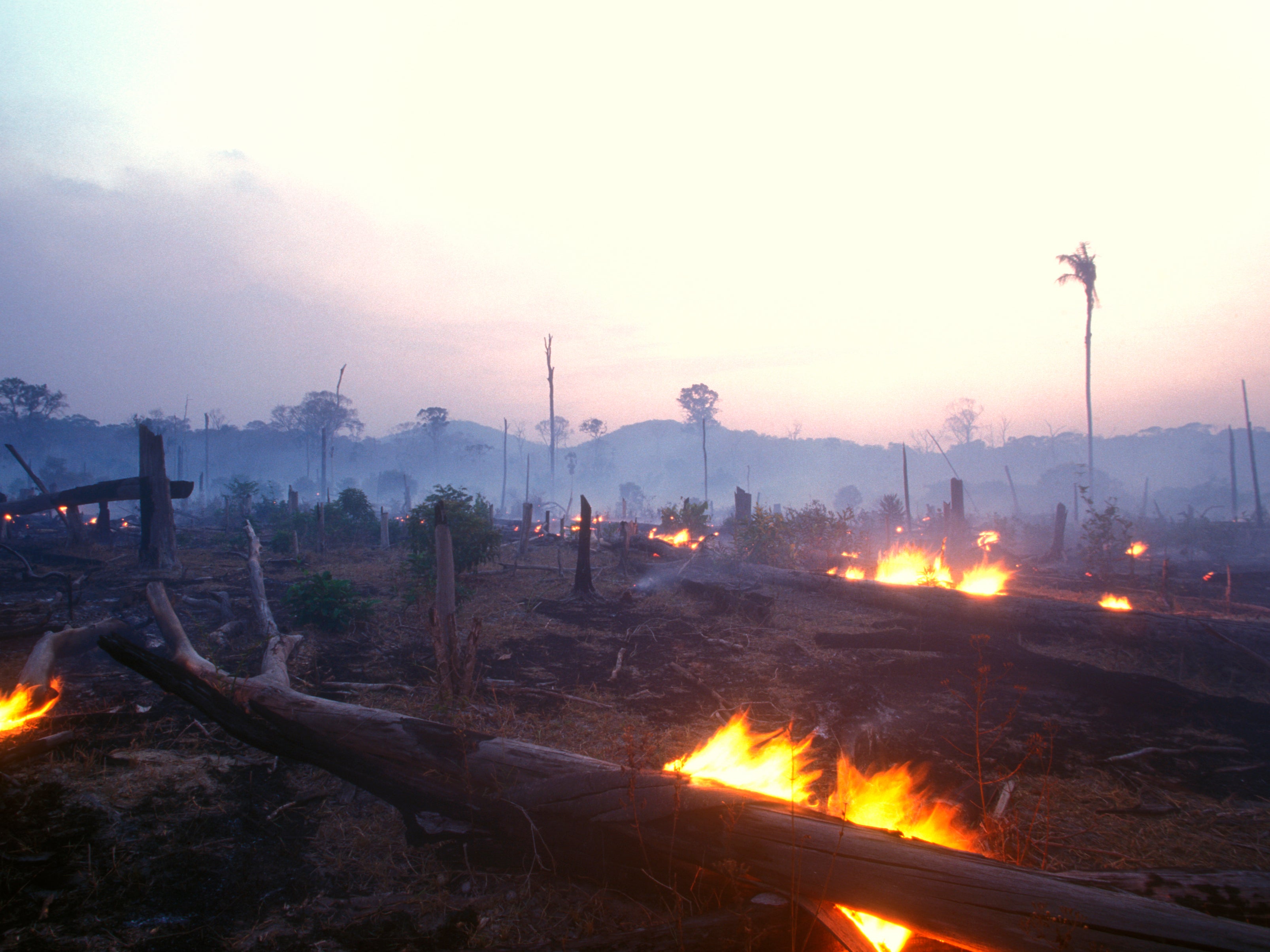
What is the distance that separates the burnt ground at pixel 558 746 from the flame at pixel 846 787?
20 cm

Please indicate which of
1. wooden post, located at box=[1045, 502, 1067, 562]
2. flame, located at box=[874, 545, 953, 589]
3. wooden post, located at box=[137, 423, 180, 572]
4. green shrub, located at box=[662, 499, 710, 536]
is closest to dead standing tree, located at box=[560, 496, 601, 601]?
flame, located at box=[874, 545, 953, 589]

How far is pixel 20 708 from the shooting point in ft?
18.0

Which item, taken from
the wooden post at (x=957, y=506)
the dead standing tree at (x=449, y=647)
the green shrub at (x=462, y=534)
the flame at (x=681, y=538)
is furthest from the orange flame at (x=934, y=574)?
the green shrub at (x=462, y=534)

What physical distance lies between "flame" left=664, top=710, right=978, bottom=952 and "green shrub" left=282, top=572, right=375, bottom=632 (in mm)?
7373

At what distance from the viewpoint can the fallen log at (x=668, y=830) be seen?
2.25 meters

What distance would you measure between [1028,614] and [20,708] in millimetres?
13637

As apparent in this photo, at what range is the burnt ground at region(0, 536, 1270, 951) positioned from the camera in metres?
3.20

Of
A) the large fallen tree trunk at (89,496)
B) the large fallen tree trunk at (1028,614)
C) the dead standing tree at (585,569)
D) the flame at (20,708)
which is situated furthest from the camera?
the large fallen tree trunk at (89,496)

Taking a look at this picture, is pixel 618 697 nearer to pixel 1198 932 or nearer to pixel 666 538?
pixel 1198 932

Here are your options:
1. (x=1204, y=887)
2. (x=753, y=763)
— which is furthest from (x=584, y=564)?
(x=1204, y=887)

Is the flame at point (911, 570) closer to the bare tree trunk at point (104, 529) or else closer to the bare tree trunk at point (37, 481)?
the bare tree trunk at point (37, 481)

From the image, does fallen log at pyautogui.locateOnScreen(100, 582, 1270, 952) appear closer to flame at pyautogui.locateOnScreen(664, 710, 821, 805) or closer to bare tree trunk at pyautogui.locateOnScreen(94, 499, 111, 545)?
flame at pyautogui.locateOnScreen(664, 710, 821, 805)

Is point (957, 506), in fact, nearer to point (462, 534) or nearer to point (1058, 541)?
point (1058, 541)

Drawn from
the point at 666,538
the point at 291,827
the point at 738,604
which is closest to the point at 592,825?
the point at 291,827
